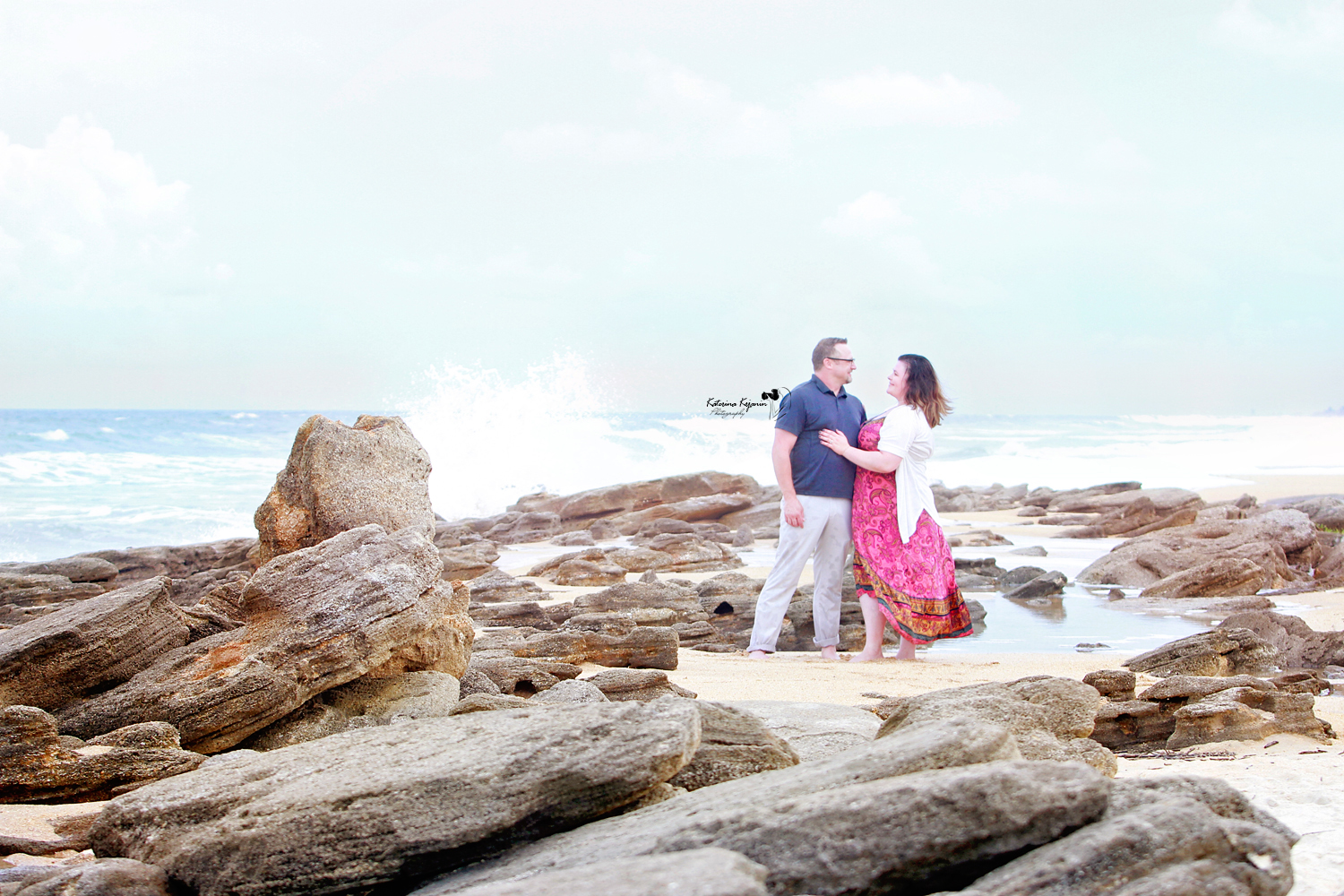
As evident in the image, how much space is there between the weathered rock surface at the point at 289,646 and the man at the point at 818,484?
3.35m

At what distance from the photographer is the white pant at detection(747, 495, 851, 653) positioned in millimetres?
7320

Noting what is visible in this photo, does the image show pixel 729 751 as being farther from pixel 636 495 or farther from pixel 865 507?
pixel 636 495

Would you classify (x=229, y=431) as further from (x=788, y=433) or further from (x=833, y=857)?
(x=833, y=857)

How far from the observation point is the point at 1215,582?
34.7 ft

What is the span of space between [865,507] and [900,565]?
48 cm

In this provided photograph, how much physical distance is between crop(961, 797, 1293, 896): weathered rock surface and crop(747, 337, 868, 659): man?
5138mm

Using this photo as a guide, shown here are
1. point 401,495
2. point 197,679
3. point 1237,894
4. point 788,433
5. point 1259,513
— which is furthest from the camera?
point 1259,513

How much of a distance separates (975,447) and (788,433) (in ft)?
162

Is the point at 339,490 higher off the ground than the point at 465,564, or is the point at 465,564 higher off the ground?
the point at 339,490

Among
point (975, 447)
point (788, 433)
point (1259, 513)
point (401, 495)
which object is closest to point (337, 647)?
point (401, 495)

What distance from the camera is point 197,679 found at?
4117 mm

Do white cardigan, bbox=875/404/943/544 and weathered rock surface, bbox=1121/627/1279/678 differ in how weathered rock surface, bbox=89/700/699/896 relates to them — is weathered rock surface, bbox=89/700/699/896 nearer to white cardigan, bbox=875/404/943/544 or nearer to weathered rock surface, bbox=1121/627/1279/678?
white cardigan, bbox=875/404/943/544

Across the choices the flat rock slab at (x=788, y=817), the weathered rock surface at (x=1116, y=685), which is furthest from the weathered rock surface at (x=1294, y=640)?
the flat rock slab at (x=788, y=817)

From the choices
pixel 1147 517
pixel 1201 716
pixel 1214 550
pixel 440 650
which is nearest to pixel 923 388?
pixel 1201 716
